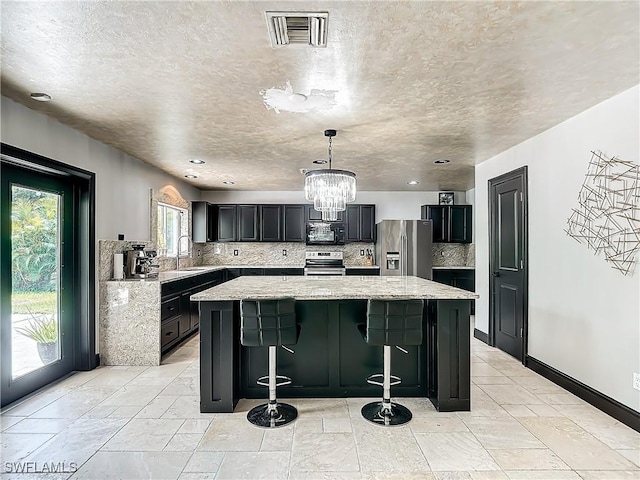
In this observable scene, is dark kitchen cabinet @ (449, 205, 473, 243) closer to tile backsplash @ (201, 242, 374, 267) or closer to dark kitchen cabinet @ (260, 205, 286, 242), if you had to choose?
tile backsplash @ (201, 242, 374, 267)

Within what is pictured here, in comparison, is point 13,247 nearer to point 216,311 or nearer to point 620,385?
point 216,311

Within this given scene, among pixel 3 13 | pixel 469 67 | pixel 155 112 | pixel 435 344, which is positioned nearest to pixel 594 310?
pixel 435 344

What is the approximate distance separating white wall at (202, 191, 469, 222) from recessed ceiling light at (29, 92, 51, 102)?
4564 millimetres

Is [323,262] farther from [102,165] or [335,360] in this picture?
[102,165]

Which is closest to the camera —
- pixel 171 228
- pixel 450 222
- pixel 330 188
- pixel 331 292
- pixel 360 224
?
pixel 331 292

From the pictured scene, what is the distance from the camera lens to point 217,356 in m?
2.93

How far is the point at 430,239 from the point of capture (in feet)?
21.3

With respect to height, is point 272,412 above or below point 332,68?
below

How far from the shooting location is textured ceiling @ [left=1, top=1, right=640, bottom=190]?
5.81 feet

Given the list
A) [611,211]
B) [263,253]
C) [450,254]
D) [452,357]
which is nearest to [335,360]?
[452,357]

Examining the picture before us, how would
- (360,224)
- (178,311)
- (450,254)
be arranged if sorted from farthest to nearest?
1. (450,254)
2. (360,224)
3. (178,311)

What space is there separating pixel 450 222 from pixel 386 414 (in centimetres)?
490

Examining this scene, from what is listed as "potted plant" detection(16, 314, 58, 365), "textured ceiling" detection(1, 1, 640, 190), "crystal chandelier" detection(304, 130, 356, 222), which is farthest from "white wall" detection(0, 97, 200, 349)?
"crystal chandelier" detection(304, 130, 356, 222)

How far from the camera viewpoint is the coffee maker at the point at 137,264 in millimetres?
4406
